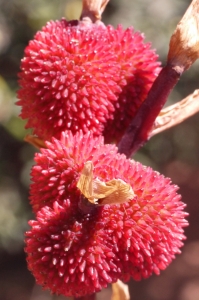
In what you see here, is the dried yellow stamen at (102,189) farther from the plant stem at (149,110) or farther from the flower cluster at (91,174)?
the plant stem at (149,110)

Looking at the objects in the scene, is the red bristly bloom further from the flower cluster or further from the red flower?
the red flower

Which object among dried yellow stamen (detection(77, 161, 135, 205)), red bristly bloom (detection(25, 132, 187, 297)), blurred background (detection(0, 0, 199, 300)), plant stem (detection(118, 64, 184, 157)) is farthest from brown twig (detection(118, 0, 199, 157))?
blurred background (detection(0, 0, 199, 300))

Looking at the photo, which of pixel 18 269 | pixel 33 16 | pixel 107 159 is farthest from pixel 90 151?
pixel 18 269

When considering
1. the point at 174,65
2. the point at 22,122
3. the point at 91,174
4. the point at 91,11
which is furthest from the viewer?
the point at 22,122

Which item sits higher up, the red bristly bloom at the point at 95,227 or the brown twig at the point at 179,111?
the brown twig at the point at 179,111

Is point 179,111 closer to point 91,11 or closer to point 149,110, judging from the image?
point 149,110

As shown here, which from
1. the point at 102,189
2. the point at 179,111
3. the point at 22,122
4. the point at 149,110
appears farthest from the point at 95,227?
the point at 22,122

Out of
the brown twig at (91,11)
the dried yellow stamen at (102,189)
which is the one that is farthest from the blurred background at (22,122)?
the dried yellow stamen at (102,189)
